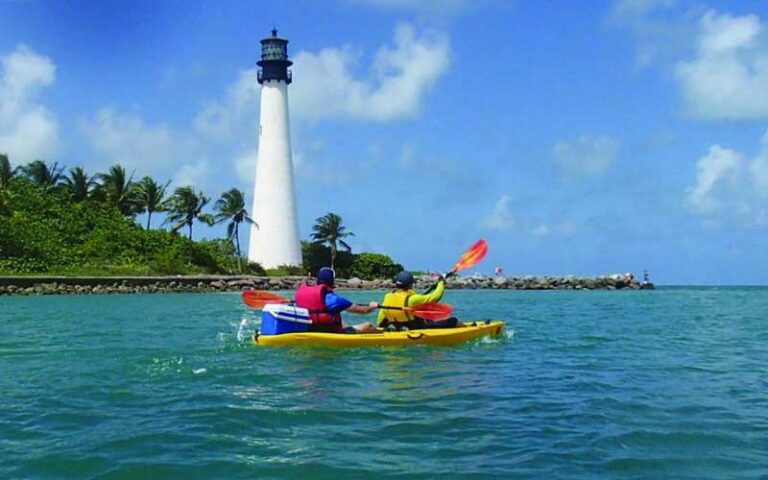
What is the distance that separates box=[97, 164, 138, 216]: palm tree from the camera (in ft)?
177

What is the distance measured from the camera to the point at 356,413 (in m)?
8.71

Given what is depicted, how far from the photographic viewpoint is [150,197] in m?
53.5

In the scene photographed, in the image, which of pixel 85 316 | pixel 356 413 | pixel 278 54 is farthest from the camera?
pixel 278 54

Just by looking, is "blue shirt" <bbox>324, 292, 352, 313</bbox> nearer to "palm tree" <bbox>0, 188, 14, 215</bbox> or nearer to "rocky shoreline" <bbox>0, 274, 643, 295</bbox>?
"rocky shoreline" <bbox>0, 274, 643, 295</bbox>

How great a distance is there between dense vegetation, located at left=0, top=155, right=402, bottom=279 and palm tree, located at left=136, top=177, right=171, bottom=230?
0.21ft

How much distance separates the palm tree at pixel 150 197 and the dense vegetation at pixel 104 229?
0.06m

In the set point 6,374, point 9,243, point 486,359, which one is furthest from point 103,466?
point 9,243

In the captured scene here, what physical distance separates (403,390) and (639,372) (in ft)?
13.8

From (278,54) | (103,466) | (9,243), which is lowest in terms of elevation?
(103,466)

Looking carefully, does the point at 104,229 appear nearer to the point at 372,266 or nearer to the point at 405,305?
the point at 372,266

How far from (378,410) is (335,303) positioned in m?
5.34

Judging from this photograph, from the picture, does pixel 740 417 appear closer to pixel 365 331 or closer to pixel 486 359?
pixel 486 359

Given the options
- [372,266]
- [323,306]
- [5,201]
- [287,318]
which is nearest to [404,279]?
[323,306]

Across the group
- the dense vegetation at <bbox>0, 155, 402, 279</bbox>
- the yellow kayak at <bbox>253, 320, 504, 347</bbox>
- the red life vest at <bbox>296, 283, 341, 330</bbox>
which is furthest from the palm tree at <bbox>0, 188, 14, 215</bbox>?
the red life vest at <bbox>296, 283, 341, 330</bbox>
